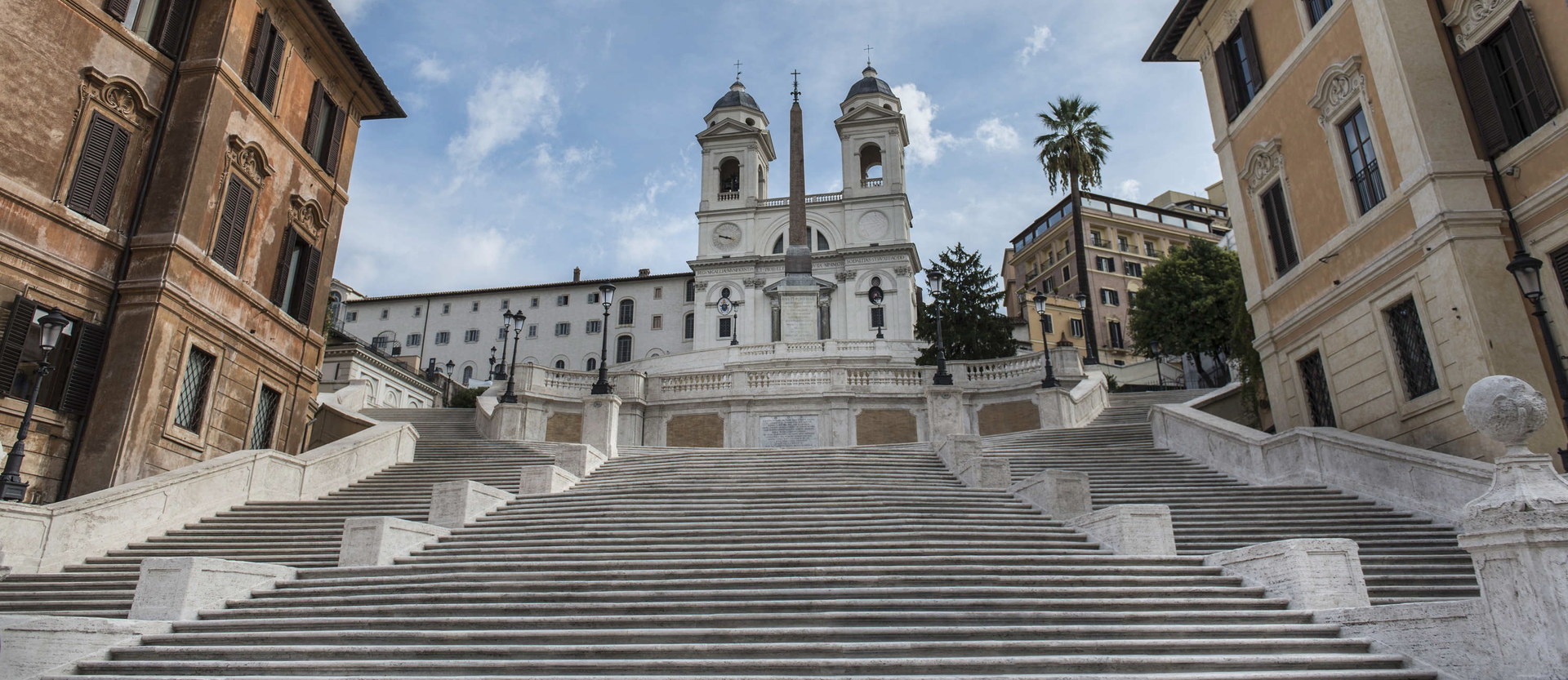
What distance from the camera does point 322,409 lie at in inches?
990

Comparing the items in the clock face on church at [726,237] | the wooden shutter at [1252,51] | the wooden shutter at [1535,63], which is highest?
the clock face on church at [726,237]

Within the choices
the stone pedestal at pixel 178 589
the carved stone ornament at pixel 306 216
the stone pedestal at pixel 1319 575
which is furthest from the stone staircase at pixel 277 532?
the stone pedestal at pixel 1319 575

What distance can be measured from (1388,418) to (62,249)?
23.2m

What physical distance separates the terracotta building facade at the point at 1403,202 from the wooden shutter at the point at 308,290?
22.9m

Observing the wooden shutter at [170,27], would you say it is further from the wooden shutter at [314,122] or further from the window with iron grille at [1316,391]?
the window with iron grille at [1316,391]

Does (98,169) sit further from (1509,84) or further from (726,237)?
(726,237)

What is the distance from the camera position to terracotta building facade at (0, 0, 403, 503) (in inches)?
591

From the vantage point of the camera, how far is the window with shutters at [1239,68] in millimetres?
20188

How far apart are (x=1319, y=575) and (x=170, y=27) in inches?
864

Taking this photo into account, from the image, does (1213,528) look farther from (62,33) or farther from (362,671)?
(62,33)

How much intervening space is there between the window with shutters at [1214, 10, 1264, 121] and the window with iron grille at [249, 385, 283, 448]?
23.5 metres

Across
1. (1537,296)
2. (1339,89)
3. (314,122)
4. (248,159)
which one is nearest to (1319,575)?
(1537,296)

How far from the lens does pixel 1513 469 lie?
6195 mm

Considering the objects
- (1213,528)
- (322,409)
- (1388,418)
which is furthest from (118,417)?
(1388,418)
